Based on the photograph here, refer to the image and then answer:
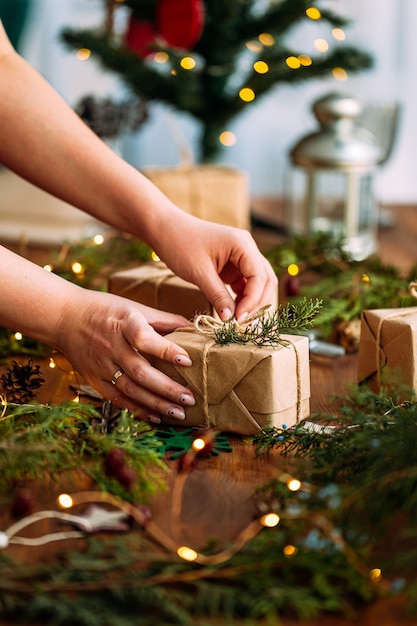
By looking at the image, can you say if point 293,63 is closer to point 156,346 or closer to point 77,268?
point 77,268

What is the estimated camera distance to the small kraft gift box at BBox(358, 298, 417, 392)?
0.91m

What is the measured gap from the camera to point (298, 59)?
1911 mm

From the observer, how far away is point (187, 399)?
33.9 inches

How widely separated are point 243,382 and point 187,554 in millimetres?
260

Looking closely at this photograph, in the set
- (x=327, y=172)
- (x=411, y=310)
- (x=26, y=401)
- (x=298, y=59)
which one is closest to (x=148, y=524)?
(x=26, y=401)

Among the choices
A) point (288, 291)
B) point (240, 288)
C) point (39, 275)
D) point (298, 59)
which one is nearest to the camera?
point (39, 275)

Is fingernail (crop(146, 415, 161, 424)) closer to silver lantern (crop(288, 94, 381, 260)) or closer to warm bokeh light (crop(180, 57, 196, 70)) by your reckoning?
silver lantern (crop(288, 94, 381, 260))

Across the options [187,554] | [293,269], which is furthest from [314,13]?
[187,554]

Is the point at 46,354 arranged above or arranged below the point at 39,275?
below

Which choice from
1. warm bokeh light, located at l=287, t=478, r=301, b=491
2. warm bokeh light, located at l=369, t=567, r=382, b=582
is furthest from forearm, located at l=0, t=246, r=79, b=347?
warm bokeh light, located at l=369, t=567, r=382, b=582

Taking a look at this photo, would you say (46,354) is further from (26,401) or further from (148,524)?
(148,524)

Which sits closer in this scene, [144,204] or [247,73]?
[144,204]

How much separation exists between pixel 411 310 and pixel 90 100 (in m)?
1.11

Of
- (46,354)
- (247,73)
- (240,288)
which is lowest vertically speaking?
(46,354)
